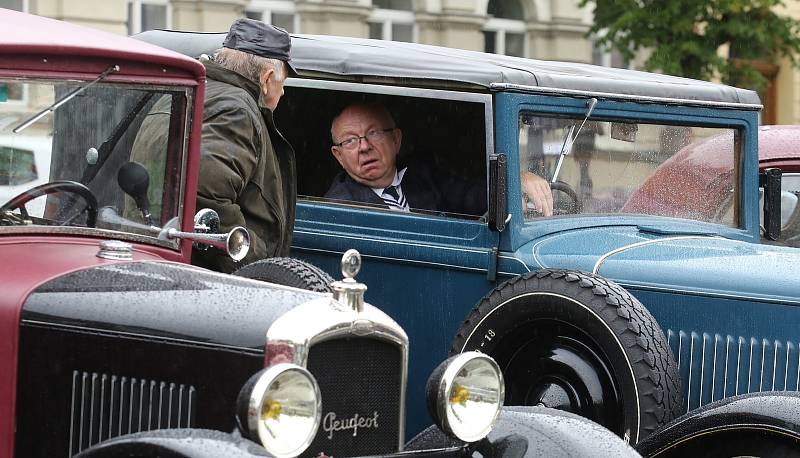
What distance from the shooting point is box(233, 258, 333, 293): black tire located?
4543 millimetres

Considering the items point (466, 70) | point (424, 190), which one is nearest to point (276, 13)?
point (424, 190)

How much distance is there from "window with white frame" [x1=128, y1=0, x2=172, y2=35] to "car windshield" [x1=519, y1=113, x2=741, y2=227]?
12082mm

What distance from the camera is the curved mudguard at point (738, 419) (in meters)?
4.12

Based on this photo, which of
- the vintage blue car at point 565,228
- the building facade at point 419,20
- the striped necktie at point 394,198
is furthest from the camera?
the building facade at point 419,20

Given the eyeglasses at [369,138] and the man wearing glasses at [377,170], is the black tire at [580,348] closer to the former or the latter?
the man wearing glasses at [377,170]

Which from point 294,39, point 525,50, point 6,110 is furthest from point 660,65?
point 6,110

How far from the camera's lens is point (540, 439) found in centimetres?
379

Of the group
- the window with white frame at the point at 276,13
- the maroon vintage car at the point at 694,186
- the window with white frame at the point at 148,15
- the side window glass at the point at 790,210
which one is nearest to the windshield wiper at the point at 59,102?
the maroon vintage car at the point at 694,186

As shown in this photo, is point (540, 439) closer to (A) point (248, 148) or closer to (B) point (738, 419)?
(B) point (738, 419)

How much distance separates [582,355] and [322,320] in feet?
5.39

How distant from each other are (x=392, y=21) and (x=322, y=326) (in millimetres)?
16811

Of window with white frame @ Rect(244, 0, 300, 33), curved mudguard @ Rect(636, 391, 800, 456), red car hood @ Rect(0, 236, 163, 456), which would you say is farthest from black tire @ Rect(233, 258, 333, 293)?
window with white frame @ Rect(244, 0, 300, 33)

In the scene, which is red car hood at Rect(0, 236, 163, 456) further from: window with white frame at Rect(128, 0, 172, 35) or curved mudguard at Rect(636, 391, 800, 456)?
window with white frame at Rect(128, 0, 172, 35)

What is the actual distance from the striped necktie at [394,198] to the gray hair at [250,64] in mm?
657
